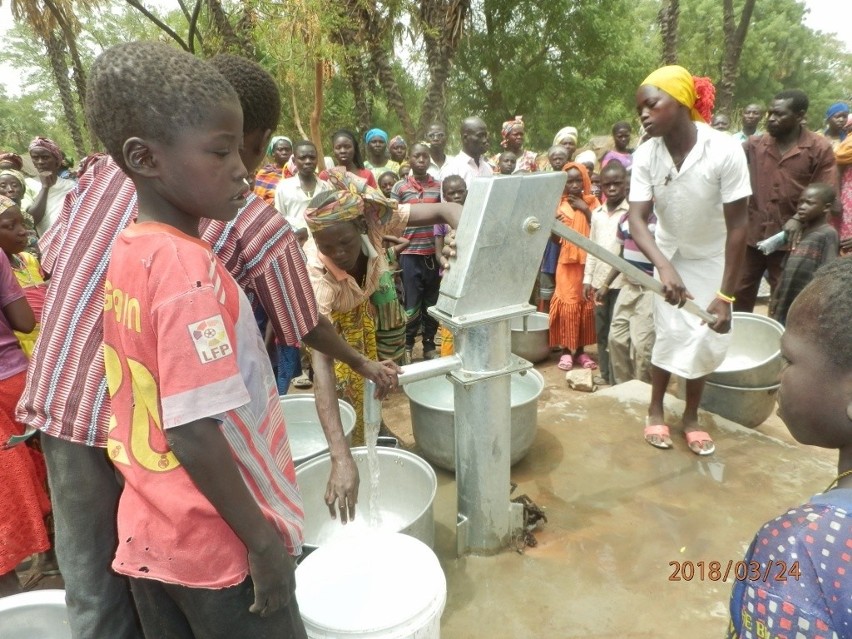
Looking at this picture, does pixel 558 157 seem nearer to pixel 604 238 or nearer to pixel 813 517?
pixel 604 238

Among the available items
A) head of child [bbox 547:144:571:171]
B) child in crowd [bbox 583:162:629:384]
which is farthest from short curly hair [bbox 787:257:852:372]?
head of child [bbox 547:144:571:171]

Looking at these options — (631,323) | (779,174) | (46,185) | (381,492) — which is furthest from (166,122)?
(46,185)

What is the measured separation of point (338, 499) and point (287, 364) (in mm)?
2043

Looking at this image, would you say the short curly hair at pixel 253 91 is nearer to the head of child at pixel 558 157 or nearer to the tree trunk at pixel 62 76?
the head of child at pixel 558 157

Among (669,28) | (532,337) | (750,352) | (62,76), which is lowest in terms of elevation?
(532,337)

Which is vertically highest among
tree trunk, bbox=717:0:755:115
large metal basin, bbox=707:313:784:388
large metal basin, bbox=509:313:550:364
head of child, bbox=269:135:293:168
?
tree trunk, bbox=717:0:755:115

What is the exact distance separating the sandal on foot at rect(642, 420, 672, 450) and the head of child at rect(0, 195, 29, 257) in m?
2.99

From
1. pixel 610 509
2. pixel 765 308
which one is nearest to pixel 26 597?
pixel 610 509

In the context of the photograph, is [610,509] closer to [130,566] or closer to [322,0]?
[130,566]

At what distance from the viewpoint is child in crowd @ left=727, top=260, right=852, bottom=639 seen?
Answer: 0.78 m

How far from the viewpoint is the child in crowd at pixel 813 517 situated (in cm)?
78

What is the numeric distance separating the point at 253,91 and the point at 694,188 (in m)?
→ 2.06

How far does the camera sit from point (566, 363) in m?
4.64

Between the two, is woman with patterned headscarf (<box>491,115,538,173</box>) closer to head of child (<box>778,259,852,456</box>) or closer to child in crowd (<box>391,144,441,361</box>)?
child in crowd (<box>391,144,441,361</box>)
